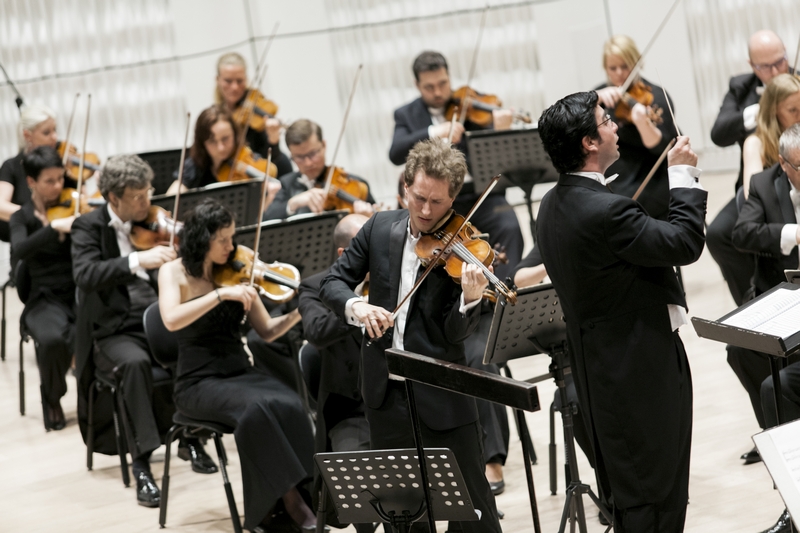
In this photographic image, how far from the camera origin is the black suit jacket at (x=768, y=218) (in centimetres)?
361

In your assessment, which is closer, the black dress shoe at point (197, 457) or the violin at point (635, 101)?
the black dress shoe at point (197, 457)

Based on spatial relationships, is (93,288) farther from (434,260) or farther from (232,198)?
(434,260)

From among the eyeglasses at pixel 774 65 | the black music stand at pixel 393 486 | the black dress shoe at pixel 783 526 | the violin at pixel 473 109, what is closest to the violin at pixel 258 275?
the black music stand at pixel 393 486

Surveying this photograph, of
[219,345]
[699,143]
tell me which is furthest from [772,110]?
[699,143]

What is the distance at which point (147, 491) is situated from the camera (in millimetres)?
4039

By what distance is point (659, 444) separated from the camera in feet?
7.86

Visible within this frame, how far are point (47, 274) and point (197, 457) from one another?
4.69 ft

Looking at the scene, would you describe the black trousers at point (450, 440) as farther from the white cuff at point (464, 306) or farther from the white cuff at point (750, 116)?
the white cuff at point (750, 116)

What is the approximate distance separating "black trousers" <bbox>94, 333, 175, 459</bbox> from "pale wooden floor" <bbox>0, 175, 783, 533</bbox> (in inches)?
9.0

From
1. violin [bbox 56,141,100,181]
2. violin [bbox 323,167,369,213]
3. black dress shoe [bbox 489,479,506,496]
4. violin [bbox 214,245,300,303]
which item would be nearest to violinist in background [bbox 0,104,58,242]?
violin [bbox 56,141,100,181]

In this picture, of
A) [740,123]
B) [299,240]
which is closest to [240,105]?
[299,240]

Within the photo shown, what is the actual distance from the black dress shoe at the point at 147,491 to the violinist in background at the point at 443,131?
202 cm

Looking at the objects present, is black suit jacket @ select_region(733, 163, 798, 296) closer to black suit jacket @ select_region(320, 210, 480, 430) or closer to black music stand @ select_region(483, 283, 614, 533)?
black music stand @ select_region(483, 283, 614, 533)

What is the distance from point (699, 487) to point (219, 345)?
6.03ft
